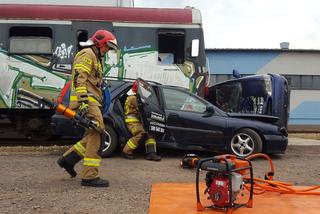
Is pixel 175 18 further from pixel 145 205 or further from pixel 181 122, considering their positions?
pixel 145 205

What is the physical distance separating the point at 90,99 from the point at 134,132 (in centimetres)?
296

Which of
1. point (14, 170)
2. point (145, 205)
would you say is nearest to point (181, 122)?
point (14, 170)

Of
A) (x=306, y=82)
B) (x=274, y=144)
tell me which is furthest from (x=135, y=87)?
(x=306, y=82)

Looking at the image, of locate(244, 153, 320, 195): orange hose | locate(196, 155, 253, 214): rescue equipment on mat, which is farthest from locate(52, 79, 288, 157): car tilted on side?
locate(196, 155, 253, 214): rescue equipment on mat

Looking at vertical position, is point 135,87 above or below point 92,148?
above

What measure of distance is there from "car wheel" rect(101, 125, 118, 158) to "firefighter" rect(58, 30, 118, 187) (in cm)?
260

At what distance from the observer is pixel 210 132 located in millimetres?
9492

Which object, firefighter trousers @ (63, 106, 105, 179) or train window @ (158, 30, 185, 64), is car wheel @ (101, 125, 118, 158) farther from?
firefighter trousers @ (63, 106, 105, 179)

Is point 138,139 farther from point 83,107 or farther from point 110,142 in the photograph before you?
point 83,107

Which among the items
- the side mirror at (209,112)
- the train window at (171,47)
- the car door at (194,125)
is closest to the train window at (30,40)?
the train window at (171,47)

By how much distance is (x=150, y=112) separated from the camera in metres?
9.23

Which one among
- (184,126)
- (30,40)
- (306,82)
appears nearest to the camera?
(184,126)

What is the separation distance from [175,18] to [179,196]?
6.16 meters

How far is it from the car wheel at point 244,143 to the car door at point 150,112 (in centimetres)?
Result: 135
